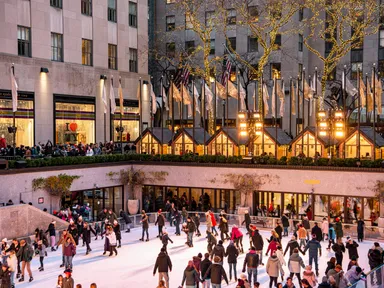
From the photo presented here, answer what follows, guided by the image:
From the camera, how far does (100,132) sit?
4822 cm

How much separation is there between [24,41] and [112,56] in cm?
994

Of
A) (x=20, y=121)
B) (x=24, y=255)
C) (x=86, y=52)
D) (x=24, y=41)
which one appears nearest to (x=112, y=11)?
(x=86, y=52)

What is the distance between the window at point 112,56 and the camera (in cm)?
4938

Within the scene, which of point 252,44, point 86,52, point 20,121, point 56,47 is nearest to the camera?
point 20,121

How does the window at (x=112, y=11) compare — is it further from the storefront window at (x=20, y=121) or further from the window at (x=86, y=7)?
the storefront window at (x=20, y=121)

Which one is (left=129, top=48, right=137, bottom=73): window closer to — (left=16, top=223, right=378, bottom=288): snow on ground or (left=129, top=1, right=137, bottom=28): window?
(left=129, top=1, right=137, bottom=28): window

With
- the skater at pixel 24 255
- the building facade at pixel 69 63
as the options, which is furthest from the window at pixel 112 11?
the skater at pixel 24 255

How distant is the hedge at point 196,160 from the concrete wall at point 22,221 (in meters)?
3.94

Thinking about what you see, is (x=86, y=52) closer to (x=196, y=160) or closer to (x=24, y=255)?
(x=196, y=160)

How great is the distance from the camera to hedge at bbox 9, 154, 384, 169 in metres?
34.2

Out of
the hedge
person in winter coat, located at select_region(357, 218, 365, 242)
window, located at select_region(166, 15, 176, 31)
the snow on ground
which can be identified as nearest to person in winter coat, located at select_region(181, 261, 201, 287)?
the snow on ground

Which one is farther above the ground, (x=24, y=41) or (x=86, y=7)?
(x=86, y=7)

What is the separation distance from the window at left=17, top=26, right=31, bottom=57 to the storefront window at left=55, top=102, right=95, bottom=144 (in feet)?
15.6

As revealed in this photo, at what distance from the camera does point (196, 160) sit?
39.3 meters
